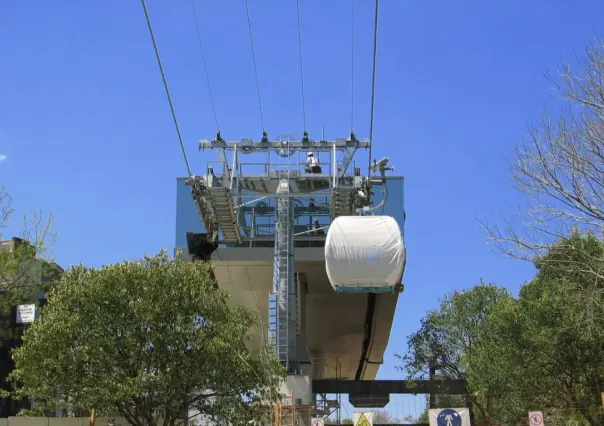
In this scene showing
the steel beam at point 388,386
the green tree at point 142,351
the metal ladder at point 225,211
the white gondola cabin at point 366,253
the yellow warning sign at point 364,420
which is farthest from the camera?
the steel beam at point 388,386

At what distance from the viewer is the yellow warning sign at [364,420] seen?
82.3ft

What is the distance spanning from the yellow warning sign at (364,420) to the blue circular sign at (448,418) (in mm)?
2930

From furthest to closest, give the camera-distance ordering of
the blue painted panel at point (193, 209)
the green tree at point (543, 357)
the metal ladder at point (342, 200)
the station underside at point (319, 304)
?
the blue painted panel at point (193, 209) < the station underside at point (319, 304) < the green tree at point (543, 357) < the metal ladder at point (342, 200)

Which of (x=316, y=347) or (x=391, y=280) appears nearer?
(x=391, y=280)

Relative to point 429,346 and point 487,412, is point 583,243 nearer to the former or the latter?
point 487,412

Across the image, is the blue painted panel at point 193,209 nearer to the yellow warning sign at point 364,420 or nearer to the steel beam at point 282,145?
the steel beam at point 282,145

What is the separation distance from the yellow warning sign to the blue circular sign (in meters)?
2.93

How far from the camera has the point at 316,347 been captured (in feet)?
216

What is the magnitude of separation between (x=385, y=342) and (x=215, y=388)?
127 ft

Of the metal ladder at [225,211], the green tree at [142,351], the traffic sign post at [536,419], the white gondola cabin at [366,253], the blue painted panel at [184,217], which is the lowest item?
the traffic sign post at [536,419]

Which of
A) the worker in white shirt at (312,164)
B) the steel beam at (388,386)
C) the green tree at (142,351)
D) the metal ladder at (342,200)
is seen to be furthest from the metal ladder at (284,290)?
the steel beam at (388,386)

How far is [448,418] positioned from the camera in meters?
26.5

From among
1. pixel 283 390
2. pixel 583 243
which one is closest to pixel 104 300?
pixel 283 390

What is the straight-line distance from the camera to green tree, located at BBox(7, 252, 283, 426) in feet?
84.6
